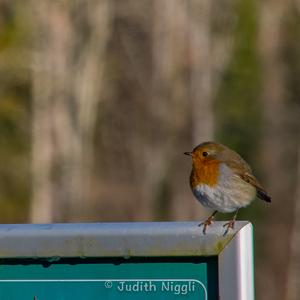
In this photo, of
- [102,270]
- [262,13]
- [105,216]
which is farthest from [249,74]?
[102,270]

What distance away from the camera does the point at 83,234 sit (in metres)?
3.40

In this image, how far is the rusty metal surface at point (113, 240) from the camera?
11.0 ft

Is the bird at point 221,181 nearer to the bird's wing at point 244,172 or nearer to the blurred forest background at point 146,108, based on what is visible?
the bird's wing at point 244,172

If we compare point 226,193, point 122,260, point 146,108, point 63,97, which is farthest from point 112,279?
point 146,108

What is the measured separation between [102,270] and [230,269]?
32 cm

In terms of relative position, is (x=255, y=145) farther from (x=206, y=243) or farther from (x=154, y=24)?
(x=206, y=243)

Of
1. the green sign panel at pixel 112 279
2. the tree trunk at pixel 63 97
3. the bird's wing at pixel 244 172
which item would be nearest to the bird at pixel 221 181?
the bird's wing at pixel 244 172

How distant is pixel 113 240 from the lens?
11.1 ft

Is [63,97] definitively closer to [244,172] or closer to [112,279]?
[244,172]

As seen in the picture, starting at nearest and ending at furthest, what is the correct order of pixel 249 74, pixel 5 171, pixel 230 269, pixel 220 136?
1. pixel 230 269
2. pixel 5 171
3. pixel 220 136
4. pixel 249 74

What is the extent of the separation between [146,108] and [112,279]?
19.3 metres

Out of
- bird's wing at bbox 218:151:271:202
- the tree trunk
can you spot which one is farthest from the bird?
the tree trunk

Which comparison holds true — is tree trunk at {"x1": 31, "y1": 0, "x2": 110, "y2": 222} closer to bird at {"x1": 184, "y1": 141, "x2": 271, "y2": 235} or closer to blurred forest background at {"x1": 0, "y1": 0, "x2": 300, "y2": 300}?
blurred forest background at {"x1": 0, "y1": 0, "x2": 300, "y2": 300}

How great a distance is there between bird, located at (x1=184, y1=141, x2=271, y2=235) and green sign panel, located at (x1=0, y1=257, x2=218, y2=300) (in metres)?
1.53
